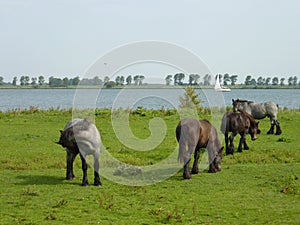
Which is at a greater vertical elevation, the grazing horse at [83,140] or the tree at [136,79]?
the tree at [136,79]

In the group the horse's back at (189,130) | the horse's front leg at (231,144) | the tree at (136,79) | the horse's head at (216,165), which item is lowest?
the horse's head at (216,165)

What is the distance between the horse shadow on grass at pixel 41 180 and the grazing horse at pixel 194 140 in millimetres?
3262

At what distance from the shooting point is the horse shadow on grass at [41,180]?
12.7 meters

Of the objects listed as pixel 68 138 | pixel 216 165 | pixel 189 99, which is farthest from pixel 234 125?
pixel 189 99

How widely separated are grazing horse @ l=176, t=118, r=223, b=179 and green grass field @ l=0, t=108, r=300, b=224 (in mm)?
435

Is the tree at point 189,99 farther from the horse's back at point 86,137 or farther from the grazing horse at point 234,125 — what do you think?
the horse's back at point 86,137

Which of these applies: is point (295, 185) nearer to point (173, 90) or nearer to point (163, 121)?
point (163, 121)

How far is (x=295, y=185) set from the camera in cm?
1261

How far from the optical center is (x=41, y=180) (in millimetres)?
13086

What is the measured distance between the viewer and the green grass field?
9.69 meters

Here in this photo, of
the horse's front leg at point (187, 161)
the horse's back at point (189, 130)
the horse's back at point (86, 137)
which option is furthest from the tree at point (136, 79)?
the horse's back at point (86, 137)

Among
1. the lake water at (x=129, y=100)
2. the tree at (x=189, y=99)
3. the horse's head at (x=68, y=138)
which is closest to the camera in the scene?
the horse's head at (x=68, y=138)

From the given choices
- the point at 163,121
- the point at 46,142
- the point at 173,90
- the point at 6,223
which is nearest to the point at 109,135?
the point at 46,142

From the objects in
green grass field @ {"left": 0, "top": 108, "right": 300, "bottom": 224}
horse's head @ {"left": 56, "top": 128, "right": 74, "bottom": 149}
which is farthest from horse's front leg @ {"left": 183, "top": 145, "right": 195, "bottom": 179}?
horse's head @ {"left": 56, "top": 128, "right": 74, "bottom": 149}
